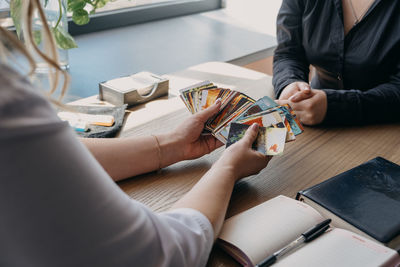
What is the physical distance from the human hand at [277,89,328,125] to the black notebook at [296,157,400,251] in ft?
1.09

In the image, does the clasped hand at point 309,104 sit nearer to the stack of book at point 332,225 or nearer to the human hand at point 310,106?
the human hand at point 310,106

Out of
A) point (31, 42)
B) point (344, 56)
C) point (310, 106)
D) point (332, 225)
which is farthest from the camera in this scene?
point (344, 56)

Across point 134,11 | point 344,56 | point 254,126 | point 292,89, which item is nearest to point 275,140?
point 254,126

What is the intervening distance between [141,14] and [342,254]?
2.32 metres

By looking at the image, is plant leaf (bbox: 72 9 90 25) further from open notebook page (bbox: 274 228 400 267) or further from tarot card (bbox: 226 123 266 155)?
open notebook page (bbox: 274 228 400 267)

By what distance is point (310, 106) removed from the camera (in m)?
1.43

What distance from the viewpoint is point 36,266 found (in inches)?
22.1

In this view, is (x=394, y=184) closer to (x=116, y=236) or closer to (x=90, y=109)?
(x=116, y=236)

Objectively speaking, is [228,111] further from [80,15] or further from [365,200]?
[80,15]

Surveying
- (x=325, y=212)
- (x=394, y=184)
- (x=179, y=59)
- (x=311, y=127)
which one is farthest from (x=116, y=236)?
(x=179, y=59)

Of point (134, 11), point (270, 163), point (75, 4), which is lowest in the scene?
point (270, 163)

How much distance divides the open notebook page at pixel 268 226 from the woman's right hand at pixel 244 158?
0.12 meters

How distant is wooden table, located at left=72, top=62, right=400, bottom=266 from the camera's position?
106 cm

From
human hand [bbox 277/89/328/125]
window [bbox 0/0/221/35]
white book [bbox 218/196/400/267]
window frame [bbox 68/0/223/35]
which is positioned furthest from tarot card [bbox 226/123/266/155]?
window frame [bbox 68/0/223/35]
